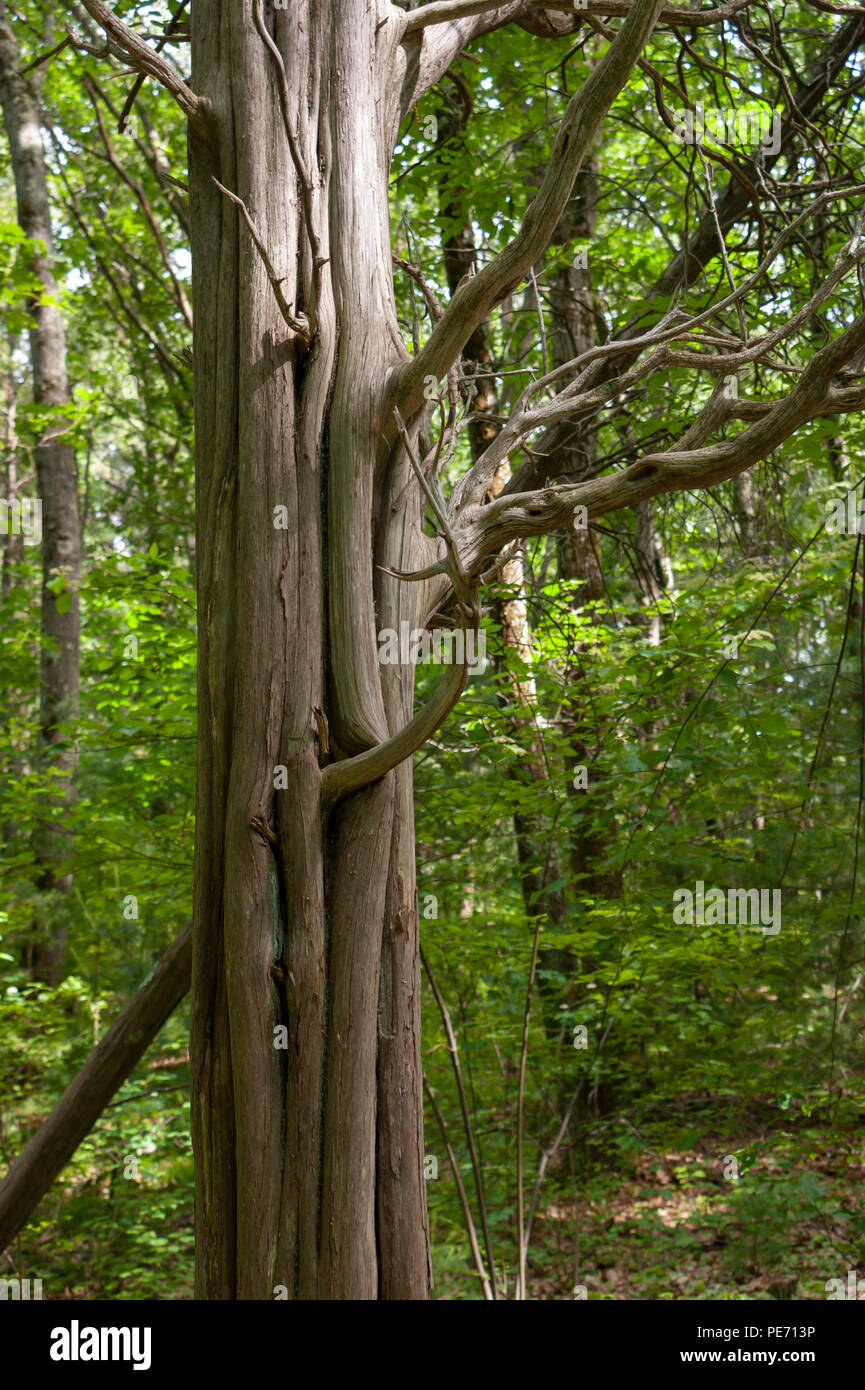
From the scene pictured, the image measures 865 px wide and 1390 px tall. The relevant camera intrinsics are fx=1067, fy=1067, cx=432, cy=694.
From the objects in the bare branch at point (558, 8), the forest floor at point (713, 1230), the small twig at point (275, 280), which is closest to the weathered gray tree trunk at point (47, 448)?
the forest floor at point (713, 1230)

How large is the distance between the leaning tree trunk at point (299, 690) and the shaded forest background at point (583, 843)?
59 cm

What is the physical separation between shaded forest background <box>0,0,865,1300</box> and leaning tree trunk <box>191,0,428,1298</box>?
1.94 ft

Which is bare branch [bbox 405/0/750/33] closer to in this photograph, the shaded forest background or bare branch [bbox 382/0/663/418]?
the shaded forest background

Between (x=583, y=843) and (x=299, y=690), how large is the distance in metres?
4.34

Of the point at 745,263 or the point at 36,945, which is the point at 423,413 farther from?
the point at 36,945

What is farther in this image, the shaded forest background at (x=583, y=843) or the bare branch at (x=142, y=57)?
the shaded forest background at (x=583, y=843)

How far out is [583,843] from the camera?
6.50 metres

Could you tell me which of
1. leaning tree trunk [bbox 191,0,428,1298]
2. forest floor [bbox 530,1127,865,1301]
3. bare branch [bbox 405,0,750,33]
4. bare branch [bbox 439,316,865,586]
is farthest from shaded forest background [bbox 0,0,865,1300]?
bare branch [bbox 439,316,865,586]

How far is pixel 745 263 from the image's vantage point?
6.06 metres

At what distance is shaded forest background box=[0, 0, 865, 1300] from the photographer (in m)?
4.62

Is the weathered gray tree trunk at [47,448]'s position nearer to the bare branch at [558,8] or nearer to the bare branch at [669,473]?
the bare branch at [558,8]

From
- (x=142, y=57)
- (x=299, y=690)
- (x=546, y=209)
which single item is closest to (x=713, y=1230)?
(x=299, y=690)

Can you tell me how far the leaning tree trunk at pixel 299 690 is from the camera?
2.27 metres

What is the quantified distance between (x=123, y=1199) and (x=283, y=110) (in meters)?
6.66
